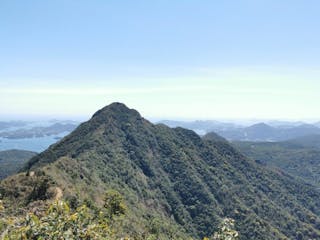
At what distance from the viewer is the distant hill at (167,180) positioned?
60.6 metres

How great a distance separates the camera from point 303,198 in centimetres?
14112

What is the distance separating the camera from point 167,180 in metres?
99.6

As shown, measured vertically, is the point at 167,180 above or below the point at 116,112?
below

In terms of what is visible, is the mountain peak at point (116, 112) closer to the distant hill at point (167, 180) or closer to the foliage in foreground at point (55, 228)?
the distant hill at point (167, 180)

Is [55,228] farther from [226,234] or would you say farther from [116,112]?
[116,112]

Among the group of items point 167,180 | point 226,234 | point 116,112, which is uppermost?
point 116,112

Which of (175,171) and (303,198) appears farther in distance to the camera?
(303,198)

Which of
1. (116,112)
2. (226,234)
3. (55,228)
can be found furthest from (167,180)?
(55,228)

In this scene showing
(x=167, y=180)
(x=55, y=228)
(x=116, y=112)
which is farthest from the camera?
(x=116, y=112)

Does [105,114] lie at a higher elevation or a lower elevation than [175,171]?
higher

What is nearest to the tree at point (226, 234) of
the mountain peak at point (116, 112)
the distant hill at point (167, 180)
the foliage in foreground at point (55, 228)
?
the foliage in foreground at point (55, 228)

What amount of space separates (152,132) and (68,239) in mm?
114785

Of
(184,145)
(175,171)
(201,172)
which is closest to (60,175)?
(175,171)

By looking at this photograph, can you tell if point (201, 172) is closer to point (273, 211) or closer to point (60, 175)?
point (273, 211)
